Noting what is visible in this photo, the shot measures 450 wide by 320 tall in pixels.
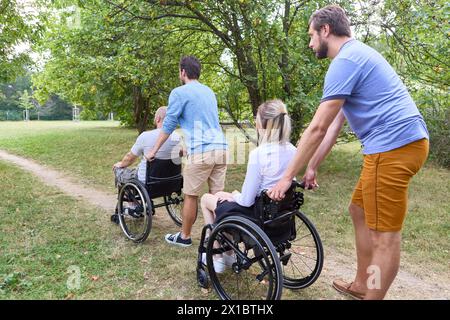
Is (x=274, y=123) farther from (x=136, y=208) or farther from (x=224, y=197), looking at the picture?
(x=136, y=208)

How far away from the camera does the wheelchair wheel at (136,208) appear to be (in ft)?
11.4

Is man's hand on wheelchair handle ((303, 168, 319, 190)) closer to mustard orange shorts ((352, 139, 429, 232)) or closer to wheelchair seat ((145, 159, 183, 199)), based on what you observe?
mustard orange shorts ((352, 139, 429, 232))

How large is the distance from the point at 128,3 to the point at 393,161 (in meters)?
5.21

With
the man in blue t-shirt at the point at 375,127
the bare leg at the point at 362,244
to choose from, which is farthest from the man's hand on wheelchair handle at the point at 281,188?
the bare leg at the point at 362,244

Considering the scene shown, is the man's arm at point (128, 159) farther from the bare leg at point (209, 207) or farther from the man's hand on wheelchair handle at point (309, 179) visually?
the man's hand on wheelchair handle at point (309, 179)

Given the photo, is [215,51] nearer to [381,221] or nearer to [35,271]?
[35,271]

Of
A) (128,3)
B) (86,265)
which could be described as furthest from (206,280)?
(128,3)

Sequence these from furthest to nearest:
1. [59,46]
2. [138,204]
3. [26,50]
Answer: [26,50] < [59,46] < [138,204]

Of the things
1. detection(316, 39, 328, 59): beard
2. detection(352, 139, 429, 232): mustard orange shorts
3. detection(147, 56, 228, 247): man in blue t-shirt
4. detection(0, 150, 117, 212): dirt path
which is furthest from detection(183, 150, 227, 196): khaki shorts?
detection(0, 150, 117, 212): dirt path

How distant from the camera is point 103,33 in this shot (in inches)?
252

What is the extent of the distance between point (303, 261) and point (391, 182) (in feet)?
5.40

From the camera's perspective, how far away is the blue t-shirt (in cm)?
209

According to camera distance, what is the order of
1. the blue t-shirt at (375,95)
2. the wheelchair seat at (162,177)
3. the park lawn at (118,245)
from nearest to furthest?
the blue t-shirt at (375,95) → the park lawn at (118,245) → the wheelchair seat at (162,177)

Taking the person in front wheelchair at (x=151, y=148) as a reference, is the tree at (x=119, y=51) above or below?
above
